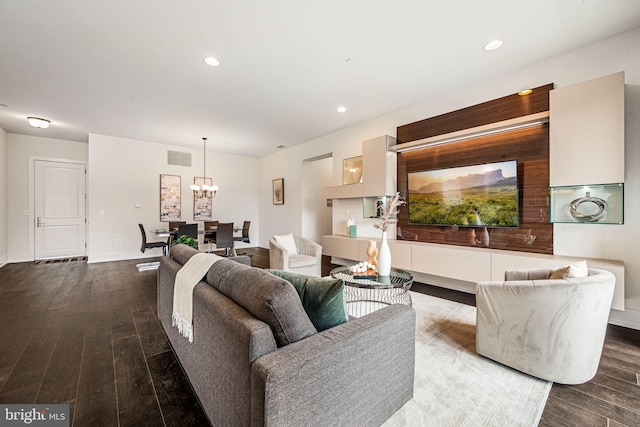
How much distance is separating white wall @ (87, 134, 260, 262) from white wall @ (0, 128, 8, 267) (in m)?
1.39

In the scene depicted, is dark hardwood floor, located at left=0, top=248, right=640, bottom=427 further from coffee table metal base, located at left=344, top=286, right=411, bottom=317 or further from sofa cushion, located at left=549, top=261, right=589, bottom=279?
coffee table metal base, located at left=344, top=286, right=411, bottom=317

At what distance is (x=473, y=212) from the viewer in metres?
3.63

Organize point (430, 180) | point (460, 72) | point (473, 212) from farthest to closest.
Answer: point (430, 180) < point (473, 212) < point (460, 72)

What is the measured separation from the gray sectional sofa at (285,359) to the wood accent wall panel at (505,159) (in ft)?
8.60

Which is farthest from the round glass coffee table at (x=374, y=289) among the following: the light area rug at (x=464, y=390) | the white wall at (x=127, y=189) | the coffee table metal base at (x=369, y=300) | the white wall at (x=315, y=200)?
the white wall at (x=127, y=189)

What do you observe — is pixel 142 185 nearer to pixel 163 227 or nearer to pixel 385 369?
pixel 163 227

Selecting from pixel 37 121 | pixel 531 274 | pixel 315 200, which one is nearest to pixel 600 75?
pixel 531 274

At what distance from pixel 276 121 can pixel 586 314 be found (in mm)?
4882

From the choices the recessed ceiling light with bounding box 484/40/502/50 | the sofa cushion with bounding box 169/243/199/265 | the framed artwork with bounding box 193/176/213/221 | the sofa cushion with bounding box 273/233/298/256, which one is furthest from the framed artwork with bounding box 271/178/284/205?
the recessed ceiling light with bounding box 484/40/502/50

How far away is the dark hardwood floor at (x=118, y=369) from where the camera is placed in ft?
5.06

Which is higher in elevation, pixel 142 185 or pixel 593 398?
pixel 142 185

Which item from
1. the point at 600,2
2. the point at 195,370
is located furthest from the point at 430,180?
the point at 195,370

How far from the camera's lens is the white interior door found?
19.8 ft

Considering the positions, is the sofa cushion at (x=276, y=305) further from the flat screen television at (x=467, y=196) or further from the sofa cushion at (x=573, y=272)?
the flat screen television at (x=467, y=196)
